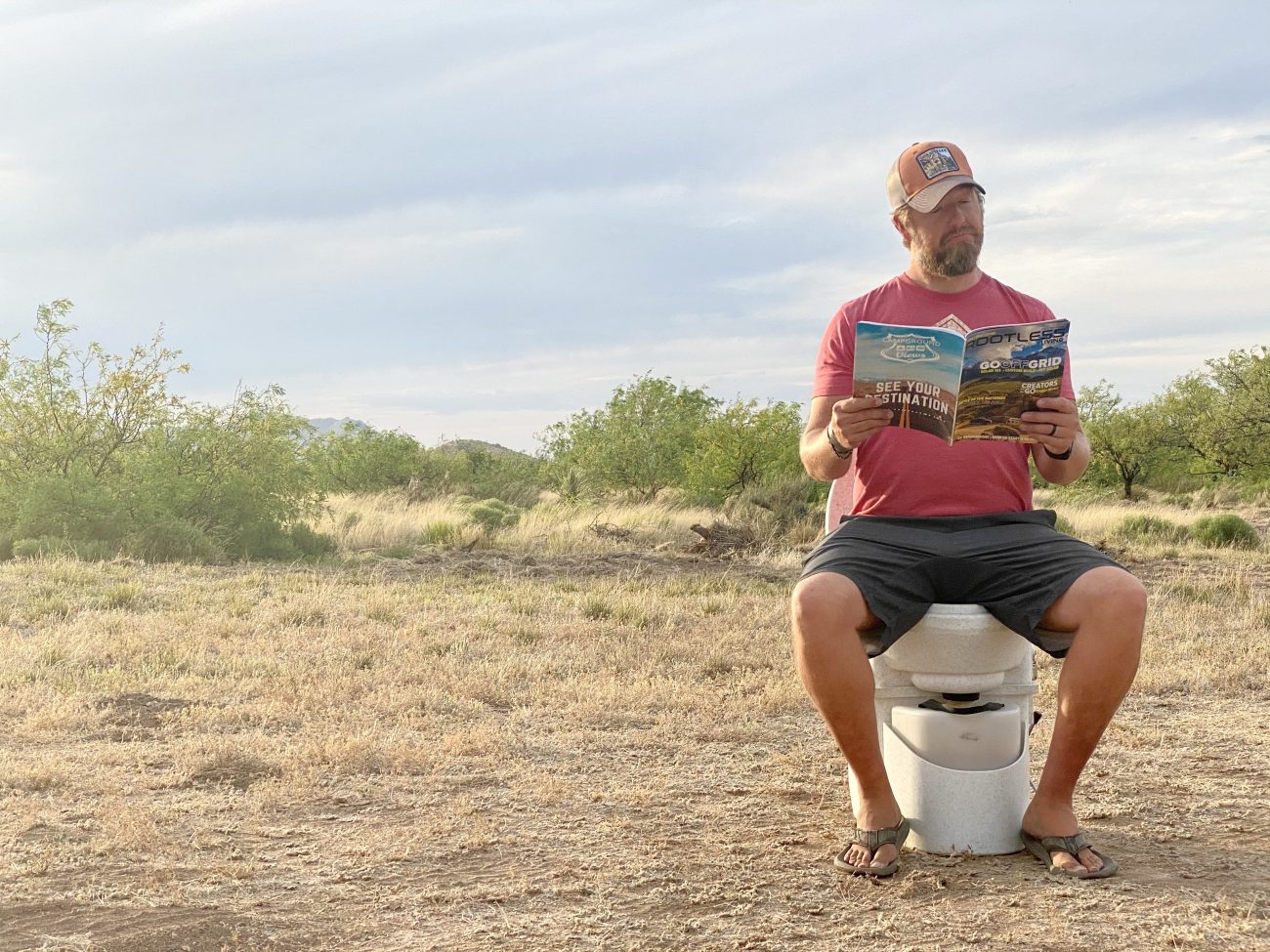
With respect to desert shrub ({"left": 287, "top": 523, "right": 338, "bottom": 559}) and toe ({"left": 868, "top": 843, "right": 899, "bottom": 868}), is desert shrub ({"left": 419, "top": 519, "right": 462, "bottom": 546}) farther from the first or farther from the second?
toe ({"left": 868, "top": 843, "right": 899, "bottom": 868})

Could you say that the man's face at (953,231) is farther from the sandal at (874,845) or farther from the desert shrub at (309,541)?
the desert shrub at (309,541)

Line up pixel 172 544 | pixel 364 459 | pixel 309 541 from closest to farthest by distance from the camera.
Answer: pixel 172 544
pixel 309 541
pixel 364 459

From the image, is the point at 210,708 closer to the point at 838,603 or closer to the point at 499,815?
the point at 499,815

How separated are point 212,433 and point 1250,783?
42.9 ft

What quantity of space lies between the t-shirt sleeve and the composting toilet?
0.75 metres

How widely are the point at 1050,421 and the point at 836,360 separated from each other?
27.8 inches

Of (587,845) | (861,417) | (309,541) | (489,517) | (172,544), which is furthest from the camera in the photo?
(489,517)

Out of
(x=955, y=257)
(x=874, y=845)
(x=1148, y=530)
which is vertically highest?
(x=955, y=257)

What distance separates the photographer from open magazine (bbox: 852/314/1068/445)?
3.07 m

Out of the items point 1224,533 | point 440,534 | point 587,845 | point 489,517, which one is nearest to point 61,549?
point 440,534

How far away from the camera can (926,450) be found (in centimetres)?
352

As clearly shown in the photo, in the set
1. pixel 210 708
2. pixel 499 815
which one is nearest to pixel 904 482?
pixel 499 815

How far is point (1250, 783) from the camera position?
13.3 feet

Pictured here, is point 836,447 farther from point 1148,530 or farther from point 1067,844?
point 1148,530
